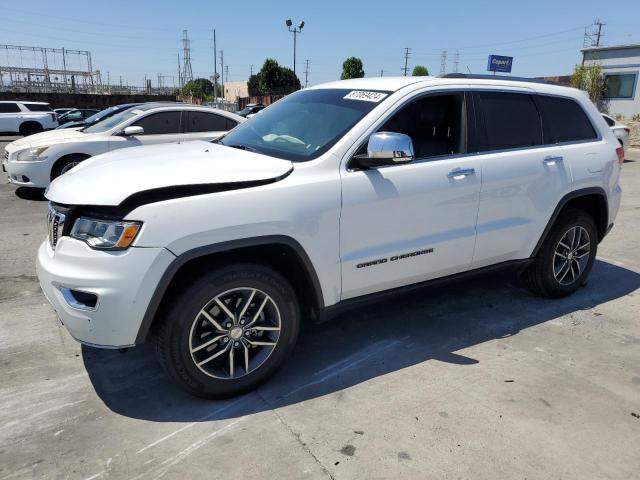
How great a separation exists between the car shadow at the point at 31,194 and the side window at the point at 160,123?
2048 millimetres

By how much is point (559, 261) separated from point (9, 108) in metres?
24.6

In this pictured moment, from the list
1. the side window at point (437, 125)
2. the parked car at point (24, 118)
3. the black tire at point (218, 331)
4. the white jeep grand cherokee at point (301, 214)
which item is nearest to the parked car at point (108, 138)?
the white jeep grand cherokee at point (301, 214)

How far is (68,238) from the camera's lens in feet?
9.14

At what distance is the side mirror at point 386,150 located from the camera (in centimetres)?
308

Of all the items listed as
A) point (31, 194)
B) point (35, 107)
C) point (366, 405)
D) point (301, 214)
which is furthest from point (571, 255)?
point (35, 107)

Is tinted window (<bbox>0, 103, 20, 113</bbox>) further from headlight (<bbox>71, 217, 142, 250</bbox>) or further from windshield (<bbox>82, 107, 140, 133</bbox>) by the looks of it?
headlight (<bbox>71, 217, 142, 250</bbox>)

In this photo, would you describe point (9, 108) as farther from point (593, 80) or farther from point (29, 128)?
point (593, 80)

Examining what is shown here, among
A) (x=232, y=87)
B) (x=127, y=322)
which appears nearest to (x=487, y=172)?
(x=127, y=322)

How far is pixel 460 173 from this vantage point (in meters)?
3.61

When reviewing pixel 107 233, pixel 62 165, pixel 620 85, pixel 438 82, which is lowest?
pixel 62 165

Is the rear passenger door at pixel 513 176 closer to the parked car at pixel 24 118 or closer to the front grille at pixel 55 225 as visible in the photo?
the front grille at pixel 55 225

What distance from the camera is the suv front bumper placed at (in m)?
2.58

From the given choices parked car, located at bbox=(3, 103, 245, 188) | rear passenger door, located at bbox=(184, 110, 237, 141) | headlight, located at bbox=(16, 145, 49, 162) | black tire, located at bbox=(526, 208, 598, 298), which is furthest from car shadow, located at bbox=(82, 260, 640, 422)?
headlight, located at bbox=(16, 145, 49, 162)

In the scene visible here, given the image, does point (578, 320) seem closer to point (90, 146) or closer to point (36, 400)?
point (36, 400)
